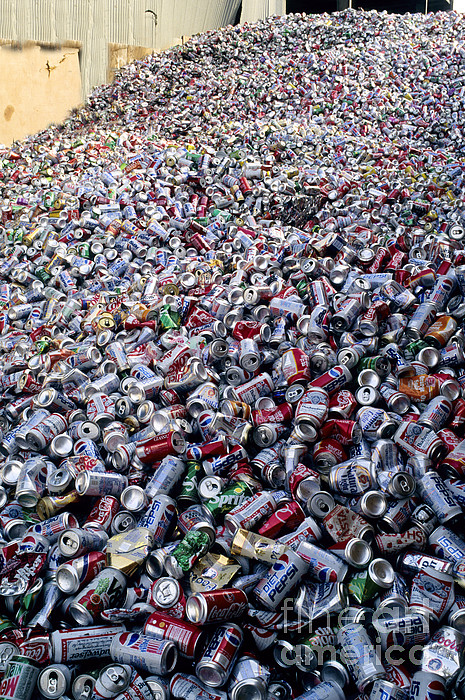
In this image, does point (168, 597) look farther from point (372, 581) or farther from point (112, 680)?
point (372, 581)

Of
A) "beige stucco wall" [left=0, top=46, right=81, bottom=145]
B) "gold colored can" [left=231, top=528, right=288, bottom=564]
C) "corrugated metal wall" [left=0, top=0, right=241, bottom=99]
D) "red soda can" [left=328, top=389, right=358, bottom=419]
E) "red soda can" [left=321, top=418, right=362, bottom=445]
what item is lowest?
"gold colored can" [left=231, top=528, right=288, bottom=564]

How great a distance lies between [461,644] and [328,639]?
0.39 m

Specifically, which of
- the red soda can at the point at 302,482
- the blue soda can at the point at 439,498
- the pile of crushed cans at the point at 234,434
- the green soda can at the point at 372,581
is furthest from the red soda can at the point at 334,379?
the green soda can at the point at 372,581

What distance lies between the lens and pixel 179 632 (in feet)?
5.39

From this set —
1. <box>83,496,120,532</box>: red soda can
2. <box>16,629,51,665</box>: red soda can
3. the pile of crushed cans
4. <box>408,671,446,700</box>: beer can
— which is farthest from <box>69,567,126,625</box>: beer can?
<box>408,671,446,700</box>: beer can

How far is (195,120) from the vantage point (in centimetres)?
809

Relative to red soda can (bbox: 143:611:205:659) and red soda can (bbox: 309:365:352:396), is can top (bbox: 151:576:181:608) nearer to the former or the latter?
red soda can (bbox: 143:611:205:659)

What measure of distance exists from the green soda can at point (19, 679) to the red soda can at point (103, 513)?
54 centimetres

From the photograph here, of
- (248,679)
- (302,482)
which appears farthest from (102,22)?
(248,679)

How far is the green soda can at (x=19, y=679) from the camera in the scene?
155 centimetres

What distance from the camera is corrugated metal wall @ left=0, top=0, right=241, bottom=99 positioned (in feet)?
27.6

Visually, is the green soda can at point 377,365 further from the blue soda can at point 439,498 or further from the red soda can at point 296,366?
the blue soda can at point 439,498

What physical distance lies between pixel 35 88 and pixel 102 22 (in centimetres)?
→ 233

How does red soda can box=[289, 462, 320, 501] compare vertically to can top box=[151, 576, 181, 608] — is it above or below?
above
